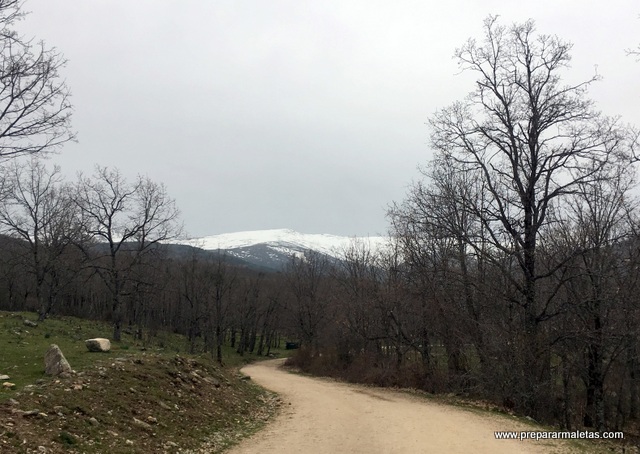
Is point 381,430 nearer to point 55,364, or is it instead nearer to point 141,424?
point 141,424

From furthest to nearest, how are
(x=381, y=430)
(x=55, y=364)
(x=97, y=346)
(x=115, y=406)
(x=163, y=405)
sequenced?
(x=97, y=346), (x=381, y=430), (x=163, y=405), (x=55, y=364), (x=115, y=406)

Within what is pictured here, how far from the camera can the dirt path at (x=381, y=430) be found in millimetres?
10023

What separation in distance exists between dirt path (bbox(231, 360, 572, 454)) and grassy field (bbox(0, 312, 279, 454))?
1.09 metres

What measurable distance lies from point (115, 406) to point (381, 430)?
258 inches

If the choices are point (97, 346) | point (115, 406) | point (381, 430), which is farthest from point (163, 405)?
point (381, 430)

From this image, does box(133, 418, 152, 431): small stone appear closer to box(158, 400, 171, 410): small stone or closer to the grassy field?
the grassy field

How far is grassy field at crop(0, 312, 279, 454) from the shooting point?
791cm

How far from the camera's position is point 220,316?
40844 mm

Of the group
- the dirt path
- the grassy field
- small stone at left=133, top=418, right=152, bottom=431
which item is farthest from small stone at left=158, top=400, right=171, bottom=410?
the dirt path

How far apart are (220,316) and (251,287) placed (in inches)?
979

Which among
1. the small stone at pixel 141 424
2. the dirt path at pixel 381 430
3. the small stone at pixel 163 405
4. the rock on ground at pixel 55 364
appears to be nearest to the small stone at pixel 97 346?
the rock on ground at pixel 55 364

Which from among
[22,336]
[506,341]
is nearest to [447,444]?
[506,341]

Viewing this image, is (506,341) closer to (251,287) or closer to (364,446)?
(364,446)

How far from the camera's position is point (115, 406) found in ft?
33.3
